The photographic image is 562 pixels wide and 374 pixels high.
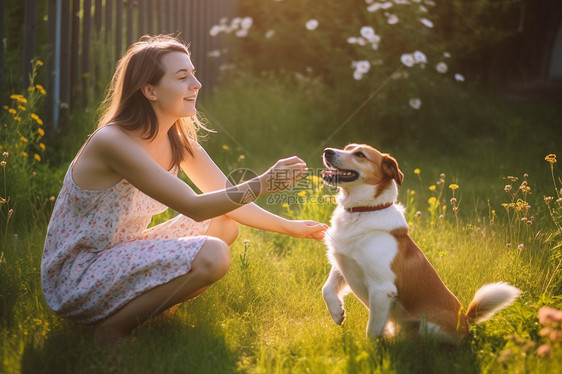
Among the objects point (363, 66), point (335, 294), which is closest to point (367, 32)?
point (363, 66)

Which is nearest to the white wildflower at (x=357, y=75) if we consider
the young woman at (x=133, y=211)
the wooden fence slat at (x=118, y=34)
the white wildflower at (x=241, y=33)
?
the white wildflower at (x=241, y=33)

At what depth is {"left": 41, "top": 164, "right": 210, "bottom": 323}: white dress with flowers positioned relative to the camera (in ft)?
8.38

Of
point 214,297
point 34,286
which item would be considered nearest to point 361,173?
point 214,297

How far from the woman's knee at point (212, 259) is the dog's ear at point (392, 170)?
0.98 metres

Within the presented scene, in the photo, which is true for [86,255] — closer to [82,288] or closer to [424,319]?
[82,288]

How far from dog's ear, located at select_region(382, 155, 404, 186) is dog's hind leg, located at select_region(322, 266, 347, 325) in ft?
1.93

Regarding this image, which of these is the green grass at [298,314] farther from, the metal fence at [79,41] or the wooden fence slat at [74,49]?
the wooden fence slat at [74,49]

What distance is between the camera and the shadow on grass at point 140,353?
2379 millimetres

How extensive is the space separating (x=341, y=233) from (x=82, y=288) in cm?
132

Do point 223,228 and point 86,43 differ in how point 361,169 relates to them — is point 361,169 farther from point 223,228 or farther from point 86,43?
point 86,43

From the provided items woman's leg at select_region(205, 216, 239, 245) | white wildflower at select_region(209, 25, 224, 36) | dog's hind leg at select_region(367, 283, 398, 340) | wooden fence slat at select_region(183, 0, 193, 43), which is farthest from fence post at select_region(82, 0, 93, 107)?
dog's hind leg at select_region(367, 283, 398, 340)

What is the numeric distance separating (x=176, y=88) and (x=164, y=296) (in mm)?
1062

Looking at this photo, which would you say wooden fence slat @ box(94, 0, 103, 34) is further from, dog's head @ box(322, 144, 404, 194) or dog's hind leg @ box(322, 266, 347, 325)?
dog's hind leg @ box(322, 266, 347, 325)

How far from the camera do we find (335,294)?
2898mm
